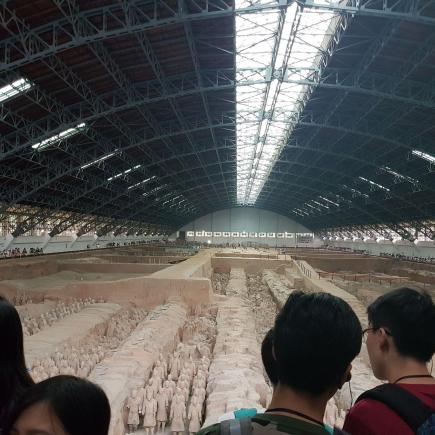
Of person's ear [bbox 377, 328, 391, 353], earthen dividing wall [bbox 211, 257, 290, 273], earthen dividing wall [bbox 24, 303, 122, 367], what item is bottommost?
earthen dividing wall [bbox 24, 303, 122, 367]

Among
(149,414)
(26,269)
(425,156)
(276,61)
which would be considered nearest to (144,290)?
(276,61)

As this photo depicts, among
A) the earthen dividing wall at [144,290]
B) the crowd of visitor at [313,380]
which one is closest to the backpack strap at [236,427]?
the crowd of visitor at [313,380]

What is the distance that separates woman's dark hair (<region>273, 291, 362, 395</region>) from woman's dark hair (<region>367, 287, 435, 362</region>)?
1.86ft

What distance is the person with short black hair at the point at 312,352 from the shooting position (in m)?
1.85

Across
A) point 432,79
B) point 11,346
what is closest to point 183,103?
point 432,79

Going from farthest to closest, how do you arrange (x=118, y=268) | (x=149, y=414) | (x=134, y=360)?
(x=118, y=268) → (x=134, y=360) → (x=149, y=414)

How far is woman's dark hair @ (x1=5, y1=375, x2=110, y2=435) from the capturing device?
1.62m

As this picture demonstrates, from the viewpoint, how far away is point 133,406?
321 inches

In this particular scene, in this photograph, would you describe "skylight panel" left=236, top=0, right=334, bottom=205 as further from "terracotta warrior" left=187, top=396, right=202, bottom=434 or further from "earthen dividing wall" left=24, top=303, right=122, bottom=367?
"terracotta warrior" left=187, top=396, right=202, bottom=434

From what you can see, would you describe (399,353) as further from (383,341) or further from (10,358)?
(10,358)

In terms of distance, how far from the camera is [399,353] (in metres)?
2.42

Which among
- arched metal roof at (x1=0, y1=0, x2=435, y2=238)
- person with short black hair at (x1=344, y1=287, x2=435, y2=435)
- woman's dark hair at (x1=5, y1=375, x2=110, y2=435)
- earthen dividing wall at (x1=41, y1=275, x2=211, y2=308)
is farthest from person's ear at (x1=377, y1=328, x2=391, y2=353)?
earthen dividing wall at (x1=41, y1=275, x2=211, y2=308)

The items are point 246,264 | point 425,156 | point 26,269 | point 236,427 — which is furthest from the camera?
point 246,264

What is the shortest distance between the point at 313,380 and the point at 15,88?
16.4 m
